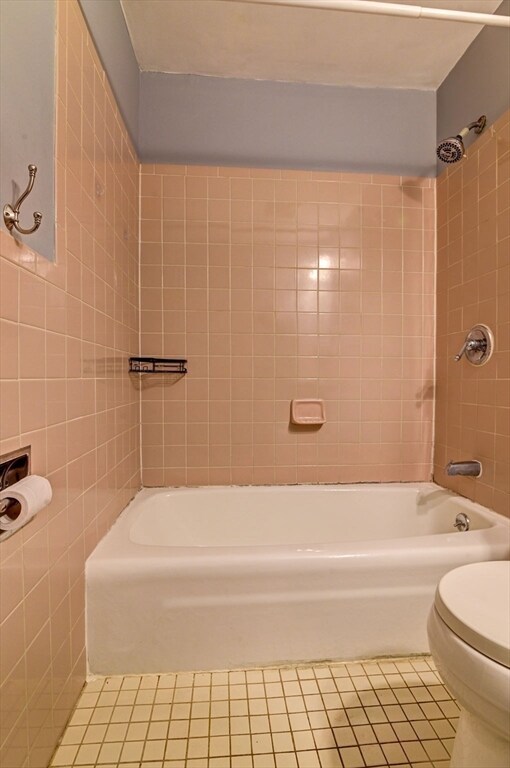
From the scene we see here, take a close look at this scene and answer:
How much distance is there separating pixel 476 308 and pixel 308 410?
86cm

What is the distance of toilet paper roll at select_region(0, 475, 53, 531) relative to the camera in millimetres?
638

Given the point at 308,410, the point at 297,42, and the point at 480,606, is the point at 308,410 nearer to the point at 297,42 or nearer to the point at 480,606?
the point at 480,606

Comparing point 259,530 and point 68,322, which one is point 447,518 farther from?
point 68,322

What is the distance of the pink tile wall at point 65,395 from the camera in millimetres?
729

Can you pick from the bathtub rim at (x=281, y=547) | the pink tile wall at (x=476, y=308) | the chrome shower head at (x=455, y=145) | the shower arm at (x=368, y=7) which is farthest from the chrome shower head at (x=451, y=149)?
the bathtub rim at (x=281, y=547)

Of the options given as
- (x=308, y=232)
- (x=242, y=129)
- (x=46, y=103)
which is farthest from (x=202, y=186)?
(x=46, y=103)

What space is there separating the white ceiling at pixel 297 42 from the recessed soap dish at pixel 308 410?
5.11 feet

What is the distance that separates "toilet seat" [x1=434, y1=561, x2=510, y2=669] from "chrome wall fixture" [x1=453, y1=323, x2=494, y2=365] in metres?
0.85

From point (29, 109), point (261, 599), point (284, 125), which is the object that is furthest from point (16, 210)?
point (284, 125)

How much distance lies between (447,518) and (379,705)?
0.83 meters

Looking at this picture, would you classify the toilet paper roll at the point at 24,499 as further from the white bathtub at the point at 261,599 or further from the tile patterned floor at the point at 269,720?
the tile patterned floor at the point at 269,720

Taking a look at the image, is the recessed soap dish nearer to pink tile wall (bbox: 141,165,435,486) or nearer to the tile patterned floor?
pink tile wall (bbox: 141,165,435,486)

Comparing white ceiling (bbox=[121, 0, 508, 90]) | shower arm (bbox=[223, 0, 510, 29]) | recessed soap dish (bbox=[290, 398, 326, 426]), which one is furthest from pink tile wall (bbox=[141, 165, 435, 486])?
shower arm (bbox=[223, 0, 510, 29])

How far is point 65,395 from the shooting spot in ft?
3.16
